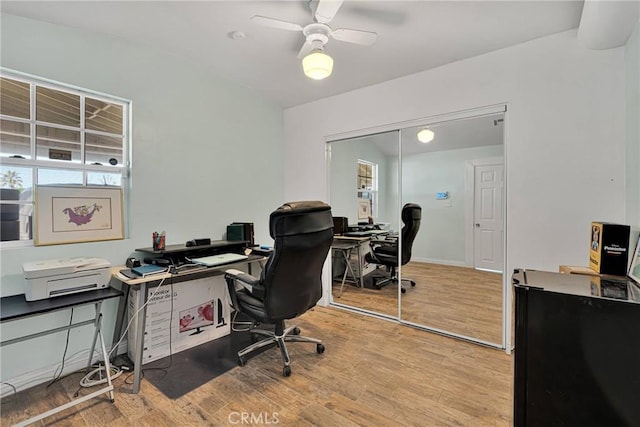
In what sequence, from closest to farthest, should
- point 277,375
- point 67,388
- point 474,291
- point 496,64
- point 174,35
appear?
point 67,388 → point 277,375 → point 174,35 → point 496,64 → point 474,291

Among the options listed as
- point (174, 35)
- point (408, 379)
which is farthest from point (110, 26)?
point (408, 379)

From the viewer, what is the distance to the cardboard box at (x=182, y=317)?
2299 millimetres

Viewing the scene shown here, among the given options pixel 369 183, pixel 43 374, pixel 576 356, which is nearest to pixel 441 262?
pixel 369 183

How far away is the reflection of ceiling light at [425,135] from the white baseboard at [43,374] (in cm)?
353

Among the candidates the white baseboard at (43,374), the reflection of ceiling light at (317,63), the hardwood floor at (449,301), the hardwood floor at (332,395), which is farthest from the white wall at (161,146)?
the hardwood floor at (449,301)

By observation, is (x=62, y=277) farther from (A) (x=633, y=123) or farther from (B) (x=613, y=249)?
(A) (x=633, y=123)

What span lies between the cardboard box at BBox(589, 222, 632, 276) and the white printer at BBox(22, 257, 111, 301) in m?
3.15

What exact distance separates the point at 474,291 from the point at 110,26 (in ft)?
13.6

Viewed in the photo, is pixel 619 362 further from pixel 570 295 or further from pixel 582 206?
pixel 582 206

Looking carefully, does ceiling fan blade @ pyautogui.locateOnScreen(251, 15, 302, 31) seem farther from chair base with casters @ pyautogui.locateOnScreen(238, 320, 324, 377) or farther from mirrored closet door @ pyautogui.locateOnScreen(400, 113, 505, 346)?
chair base with casters @ pyautogui.locateOnScreen(238, 320, 324, 377)

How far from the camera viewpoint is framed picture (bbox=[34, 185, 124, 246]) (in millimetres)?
2037

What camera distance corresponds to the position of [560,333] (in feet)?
3.52

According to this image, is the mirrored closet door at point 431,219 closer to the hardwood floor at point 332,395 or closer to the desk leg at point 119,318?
the hardwood floor at point 332,395

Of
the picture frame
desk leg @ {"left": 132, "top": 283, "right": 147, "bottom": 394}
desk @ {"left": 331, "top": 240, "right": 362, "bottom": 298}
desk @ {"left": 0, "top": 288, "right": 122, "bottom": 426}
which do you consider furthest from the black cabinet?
desk @ {"left": 331, "top": 240, "right": 362, "bottom": 298}
